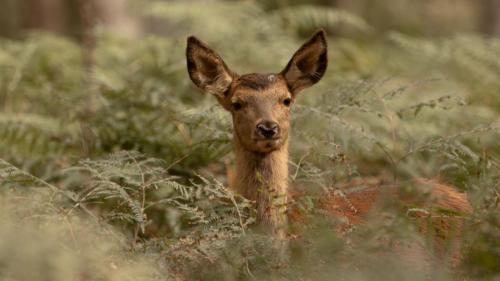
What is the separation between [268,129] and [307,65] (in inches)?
29.9

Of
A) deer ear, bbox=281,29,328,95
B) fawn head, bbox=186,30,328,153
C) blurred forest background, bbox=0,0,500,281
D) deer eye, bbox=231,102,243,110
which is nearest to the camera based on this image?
blurred forest background, bbox=0,0,500,281

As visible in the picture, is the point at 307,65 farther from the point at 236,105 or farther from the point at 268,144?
the point at 268,144

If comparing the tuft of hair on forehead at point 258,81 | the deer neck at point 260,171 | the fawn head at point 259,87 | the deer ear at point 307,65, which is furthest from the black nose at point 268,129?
the deer ear at point 307,65

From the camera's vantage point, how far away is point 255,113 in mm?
5523

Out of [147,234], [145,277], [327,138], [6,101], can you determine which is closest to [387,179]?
[327,138]

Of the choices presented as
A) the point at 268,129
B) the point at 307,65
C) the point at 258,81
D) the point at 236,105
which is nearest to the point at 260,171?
the point at 268,129

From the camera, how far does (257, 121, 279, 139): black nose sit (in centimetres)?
534

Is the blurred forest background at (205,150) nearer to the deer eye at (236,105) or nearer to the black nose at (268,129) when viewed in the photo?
the black nose at (268,129)

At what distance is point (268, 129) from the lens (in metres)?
5.34

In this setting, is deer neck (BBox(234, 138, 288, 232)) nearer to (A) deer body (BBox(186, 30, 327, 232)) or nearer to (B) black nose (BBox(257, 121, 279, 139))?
(A) deer body (BBox(186, 30, 327, 232))

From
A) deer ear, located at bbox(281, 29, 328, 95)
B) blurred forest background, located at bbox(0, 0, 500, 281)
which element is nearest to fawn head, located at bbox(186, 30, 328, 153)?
deer ear, located at bbox(281, 29, 328, 95)

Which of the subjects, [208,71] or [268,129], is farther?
[208,71]

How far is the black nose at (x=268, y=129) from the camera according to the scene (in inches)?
210

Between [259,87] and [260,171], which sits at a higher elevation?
[259,87]
